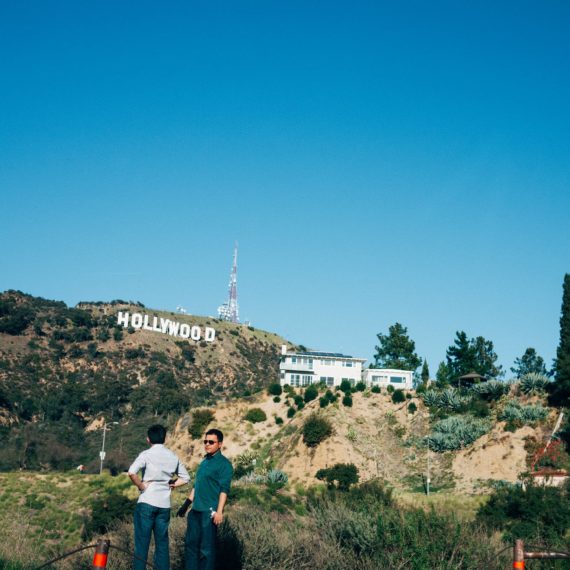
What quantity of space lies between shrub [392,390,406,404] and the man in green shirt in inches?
2427

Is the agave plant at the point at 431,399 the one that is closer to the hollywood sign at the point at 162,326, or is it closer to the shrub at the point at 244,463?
the shrub at the point at 244,463

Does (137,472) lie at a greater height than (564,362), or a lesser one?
lesser

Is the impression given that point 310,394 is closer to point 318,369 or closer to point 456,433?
point 318,369

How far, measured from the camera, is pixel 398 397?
69.1 m

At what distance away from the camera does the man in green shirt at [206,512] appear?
894cm

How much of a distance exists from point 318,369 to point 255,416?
15.9 metres

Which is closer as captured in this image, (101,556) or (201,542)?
(101,556)

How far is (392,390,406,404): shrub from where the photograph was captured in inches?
2712

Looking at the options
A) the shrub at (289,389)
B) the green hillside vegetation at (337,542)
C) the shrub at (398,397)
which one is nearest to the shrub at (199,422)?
the shrub at (289,389)

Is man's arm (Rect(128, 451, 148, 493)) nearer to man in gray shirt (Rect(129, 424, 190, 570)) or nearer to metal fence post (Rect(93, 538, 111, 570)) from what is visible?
man in gray shirt (Rect(129, 424, 190, 570))

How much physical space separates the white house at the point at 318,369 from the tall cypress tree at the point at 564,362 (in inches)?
1018

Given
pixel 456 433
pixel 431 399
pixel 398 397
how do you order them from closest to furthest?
1. pixel 456 433
2. pixel 431 399
3. pixel 398 397

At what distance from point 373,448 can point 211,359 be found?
7611 centimetres

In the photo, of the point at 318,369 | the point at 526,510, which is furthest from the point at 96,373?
the point at 526,510
